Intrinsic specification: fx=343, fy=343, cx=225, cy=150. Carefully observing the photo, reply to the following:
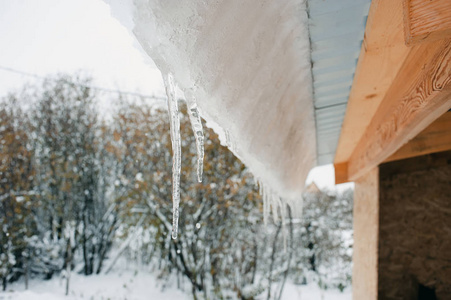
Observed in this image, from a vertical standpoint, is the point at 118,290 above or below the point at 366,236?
below

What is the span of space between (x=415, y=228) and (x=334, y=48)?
7.12 ft

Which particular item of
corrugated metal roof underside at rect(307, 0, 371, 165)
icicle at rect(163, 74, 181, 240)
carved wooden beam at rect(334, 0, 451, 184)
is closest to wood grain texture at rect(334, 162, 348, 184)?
carved wooden beam at rect(334, 0, 451, 184)

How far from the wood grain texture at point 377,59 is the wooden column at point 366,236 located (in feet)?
3.39

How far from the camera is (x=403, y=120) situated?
1.46 m

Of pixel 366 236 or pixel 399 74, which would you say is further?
pixel 366 236

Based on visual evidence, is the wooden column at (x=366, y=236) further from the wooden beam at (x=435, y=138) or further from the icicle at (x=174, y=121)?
the icicle at (x=174, y=121)

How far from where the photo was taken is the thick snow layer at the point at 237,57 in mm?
594

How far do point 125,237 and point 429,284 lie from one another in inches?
342

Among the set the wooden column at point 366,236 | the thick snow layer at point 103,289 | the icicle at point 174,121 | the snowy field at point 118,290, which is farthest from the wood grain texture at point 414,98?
the thick snow layer at point 103,289

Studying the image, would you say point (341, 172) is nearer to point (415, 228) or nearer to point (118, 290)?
point (415, 228)

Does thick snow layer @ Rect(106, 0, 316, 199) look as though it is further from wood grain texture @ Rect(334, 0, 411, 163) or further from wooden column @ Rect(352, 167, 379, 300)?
wooden column @ Rect(352, 167, 379, 300)

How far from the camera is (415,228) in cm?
287

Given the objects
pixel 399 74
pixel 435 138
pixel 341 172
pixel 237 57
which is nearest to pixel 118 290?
pixel 341 172

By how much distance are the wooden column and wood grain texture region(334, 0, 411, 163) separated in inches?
40.7
